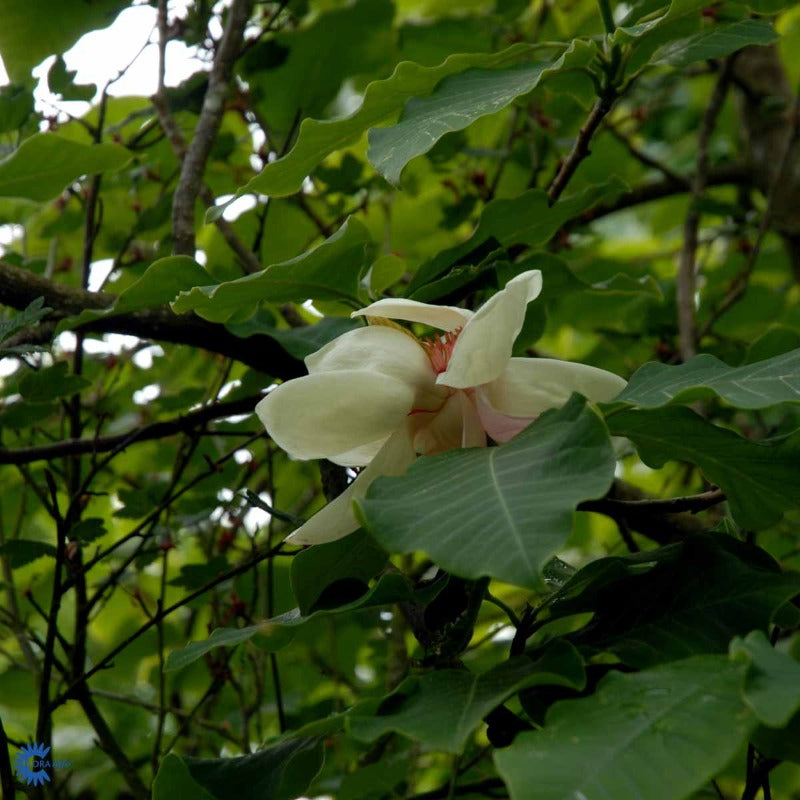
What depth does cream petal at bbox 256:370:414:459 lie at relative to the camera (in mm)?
725

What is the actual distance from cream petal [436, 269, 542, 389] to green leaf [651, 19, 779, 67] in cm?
39

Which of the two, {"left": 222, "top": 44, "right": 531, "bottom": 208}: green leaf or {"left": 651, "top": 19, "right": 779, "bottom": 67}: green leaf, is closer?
{"left": 222, "top": 44, "right": 531, "bottom": 208}: green leaf

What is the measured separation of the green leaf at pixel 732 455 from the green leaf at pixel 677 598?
0.03 meters

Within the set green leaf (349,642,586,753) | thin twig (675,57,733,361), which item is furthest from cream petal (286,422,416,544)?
thin twig (675,57,733,361)

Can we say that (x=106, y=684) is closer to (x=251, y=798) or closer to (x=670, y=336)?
(x=670, y=336)

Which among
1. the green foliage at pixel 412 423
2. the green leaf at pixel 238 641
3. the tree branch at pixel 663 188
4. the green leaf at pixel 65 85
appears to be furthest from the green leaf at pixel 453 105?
the tree branch at pixel 663 188

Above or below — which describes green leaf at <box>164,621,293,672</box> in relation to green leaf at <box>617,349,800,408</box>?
below

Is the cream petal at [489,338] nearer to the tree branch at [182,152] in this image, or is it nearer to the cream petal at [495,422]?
the cream petal at [495,422]

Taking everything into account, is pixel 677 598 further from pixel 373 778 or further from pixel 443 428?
pixel 373 778

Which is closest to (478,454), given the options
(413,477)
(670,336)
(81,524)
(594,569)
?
(413,477)

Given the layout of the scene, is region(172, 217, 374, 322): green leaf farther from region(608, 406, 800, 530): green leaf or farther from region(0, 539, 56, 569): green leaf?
region(0, 539, 56, 569): green leaf

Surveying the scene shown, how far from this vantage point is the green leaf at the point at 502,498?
56 centimetres

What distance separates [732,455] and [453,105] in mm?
350

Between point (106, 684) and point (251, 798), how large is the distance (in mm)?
1353
